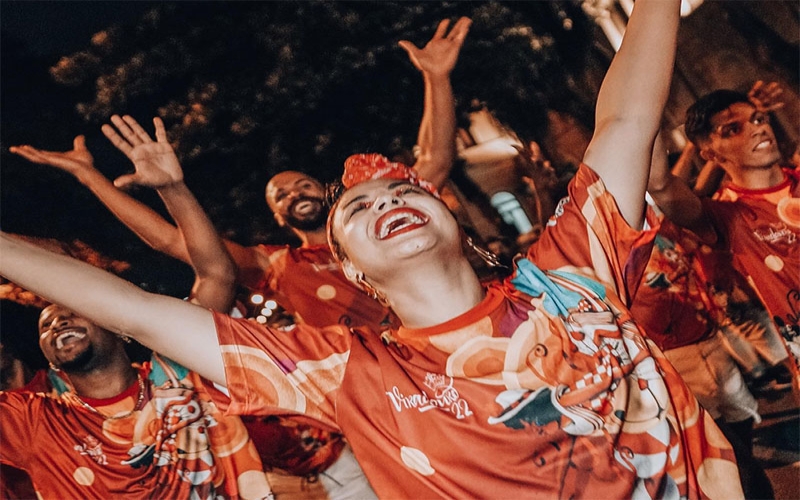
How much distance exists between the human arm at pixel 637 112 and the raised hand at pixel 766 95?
158cm

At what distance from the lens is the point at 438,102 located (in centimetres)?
256

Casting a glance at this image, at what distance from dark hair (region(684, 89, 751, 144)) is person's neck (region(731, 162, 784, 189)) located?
0.27 metres

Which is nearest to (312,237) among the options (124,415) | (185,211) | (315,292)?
(315,292)

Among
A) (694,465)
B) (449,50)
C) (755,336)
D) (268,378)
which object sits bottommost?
(755,336)

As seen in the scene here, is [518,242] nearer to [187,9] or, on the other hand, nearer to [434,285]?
[434,285]

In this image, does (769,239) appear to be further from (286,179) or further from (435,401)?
(286,179)

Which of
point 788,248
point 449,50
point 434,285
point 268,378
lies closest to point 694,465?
point 434,285

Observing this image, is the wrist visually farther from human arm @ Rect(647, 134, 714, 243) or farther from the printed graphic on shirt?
human arm @ Rect(647, 134, 714, 243)

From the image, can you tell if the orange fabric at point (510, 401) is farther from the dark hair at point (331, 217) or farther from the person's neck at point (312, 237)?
the person's neck at point (312, 237)

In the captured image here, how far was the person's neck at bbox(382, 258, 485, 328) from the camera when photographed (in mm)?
1525

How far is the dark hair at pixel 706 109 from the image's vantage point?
2652mm

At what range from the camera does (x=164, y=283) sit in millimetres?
2297

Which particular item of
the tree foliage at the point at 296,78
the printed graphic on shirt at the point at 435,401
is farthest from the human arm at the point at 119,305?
the tree foliage at the point at 296,78

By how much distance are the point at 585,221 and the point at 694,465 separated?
0.55 m
